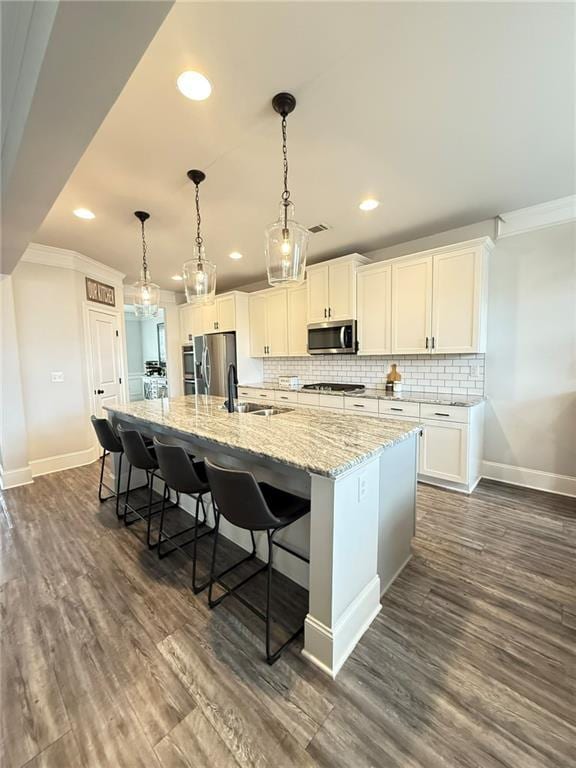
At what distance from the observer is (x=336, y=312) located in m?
4.05

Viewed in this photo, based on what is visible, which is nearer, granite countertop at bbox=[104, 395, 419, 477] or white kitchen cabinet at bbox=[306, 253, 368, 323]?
granite countertop at bbox=[104, 395, 419, 477]

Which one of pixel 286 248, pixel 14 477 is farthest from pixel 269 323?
pixel 14 477

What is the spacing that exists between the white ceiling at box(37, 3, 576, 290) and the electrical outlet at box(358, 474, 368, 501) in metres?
1.92

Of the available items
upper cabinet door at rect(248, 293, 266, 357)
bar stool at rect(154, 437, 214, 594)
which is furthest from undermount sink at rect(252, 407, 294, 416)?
upper cabinet door at rect(248, 293, 266, 357)

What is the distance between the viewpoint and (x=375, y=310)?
3.75 m

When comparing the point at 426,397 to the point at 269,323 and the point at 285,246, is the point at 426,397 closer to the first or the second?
the point at 285,246

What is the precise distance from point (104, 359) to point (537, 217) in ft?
18.1

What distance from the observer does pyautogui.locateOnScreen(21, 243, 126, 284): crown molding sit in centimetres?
372

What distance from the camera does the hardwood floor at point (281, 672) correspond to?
3.62 feet

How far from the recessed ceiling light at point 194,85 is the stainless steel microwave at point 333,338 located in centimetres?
273

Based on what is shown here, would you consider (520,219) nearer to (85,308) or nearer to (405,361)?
(405,361)

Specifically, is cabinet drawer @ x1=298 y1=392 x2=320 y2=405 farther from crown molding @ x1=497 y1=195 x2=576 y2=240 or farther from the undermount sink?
crown molding @ x1=497 y1=195 x2=576 y2=240

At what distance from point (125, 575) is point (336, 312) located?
343 centimetres

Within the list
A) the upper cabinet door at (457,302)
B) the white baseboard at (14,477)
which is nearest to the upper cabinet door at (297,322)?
the upper cabinet door at (457,302)
